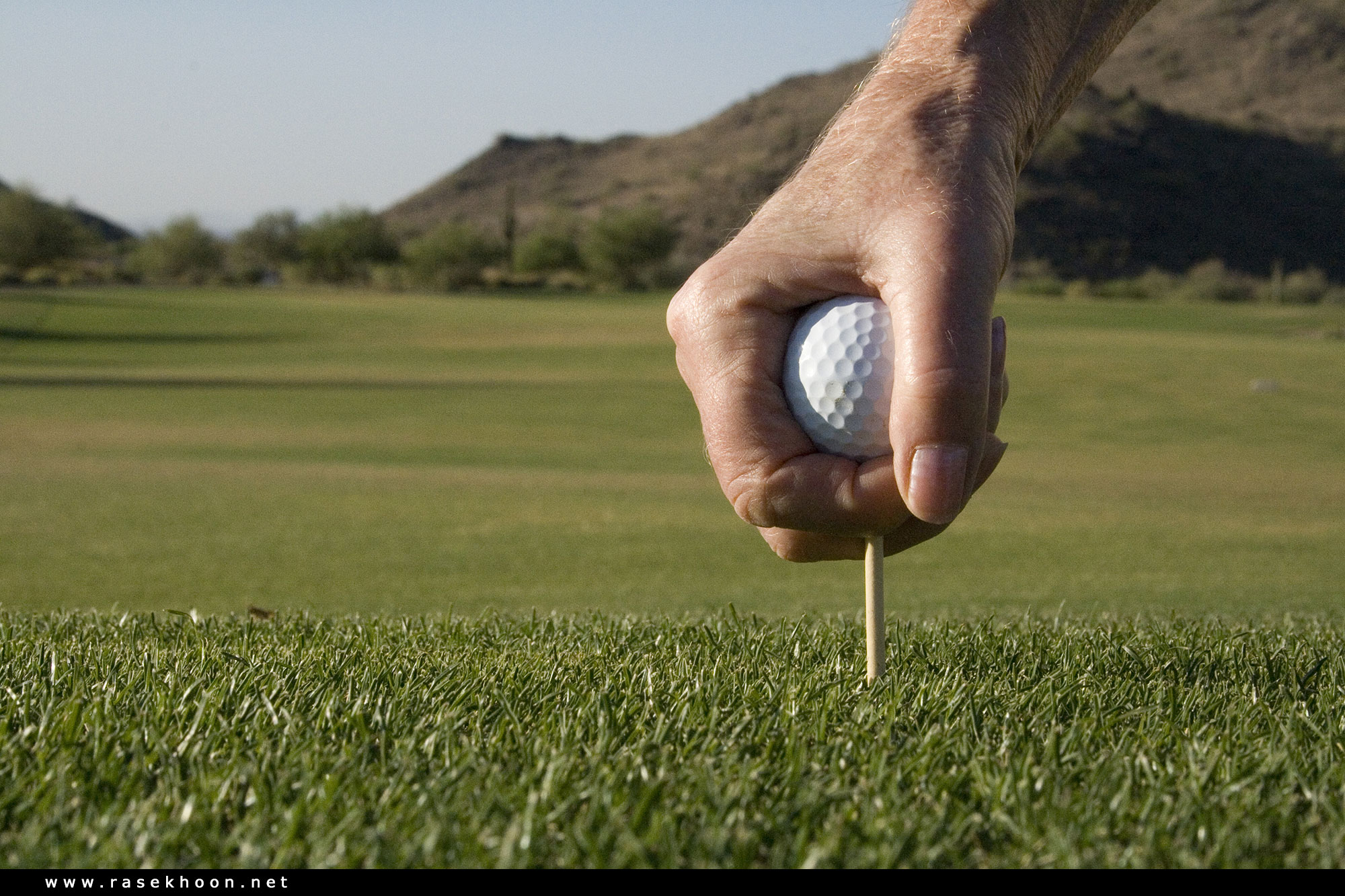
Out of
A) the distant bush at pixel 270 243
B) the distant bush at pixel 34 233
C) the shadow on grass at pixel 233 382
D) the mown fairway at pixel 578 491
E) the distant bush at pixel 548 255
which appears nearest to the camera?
the mown fairway at pixel 578 491

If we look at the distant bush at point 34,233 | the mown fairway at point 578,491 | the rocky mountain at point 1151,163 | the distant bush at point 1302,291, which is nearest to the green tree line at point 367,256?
the distant bush at point 34,233

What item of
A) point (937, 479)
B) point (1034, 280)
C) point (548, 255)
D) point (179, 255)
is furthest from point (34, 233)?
point (937, 479)

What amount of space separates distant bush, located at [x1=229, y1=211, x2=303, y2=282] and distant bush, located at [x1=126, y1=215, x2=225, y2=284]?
4.54 metres

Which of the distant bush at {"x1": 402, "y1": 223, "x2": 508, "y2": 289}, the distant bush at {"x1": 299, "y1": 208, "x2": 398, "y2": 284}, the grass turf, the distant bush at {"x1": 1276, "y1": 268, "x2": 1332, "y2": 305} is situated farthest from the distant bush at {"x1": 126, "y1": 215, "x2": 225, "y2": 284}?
the grass turf

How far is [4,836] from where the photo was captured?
146 cm

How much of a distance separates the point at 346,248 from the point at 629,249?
62.4 feet

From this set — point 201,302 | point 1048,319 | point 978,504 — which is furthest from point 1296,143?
point 978,504

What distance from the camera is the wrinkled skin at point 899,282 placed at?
71.4 inches

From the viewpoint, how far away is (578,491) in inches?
384

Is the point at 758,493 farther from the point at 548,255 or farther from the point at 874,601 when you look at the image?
the point at 548,255

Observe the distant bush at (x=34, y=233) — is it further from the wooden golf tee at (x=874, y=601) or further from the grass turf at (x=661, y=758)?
the wooden golf tee at (x=874, y=601)

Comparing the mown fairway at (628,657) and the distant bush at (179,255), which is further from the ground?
the distant bush at (179,255)

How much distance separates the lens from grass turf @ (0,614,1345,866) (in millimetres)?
1448

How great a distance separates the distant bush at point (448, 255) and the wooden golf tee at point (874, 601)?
229 feet
